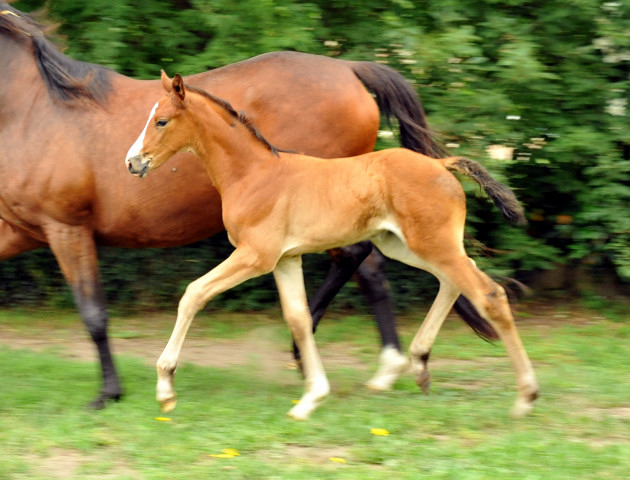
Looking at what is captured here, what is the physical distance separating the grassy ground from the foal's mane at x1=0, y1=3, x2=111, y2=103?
5.87 feet

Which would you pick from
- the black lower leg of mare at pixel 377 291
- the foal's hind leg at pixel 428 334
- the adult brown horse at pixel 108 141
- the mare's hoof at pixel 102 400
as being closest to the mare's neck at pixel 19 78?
the adult brown horse at pixel 108 141

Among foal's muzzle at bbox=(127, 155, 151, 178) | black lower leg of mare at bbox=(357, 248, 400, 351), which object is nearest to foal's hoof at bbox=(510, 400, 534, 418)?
black lower leg of mare at bbox=(357, 248, 400, 351)

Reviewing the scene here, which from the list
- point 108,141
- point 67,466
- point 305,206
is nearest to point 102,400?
point 67,466

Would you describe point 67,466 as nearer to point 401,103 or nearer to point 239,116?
point 239,116

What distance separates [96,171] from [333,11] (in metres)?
2.94

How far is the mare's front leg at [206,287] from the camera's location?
4.71 metres

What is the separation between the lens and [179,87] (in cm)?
476

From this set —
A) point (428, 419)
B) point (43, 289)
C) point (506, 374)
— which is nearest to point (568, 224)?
point (506, 374)

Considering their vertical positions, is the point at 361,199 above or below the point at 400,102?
below

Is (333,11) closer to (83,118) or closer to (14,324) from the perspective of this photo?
(83,118)

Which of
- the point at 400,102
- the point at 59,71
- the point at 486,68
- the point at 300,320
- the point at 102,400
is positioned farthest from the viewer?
the point at 486,68

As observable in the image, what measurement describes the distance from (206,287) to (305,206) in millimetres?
680

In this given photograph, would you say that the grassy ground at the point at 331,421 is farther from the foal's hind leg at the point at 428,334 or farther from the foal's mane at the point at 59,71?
the foal's mane at the point at 59,71

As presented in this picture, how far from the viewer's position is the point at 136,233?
17.7 ft
